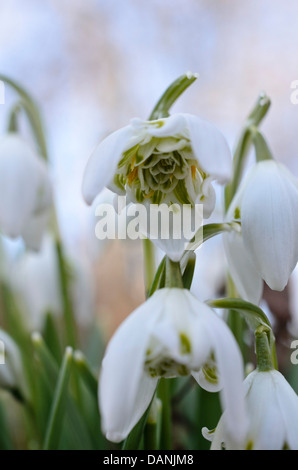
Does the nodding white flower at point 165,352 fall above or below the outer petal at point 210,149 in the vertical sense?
below

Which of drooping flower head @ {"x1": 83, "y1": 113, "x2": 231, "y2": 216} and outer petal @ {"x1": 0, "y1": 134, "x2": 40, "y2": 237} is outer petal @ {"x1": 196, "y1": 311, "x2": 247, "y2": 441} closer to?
drooping flower head @ {"x1": 83, "y1": 113, "x2": 231, "y2": 216}

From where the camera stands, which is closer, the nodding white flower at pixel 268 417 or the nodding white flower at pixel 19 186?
the nodding white flower at pixel 268 417

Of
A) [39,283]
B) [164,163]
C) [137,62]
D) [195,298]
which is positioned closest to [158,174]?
[164,163]

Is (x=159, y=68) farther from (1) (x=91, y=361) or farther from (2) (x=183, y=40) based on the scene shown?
Result: (1) (x=91, y=361)

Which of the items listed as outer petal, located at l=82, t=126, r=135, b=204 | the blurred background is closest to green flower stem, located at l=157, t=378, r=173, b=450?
outer petal, located at l=82, t=126, r=135, b=204

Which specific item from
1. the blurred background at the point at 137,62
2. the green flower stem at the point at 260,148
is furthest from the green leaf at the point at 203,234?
the blurred background at the point at 137,62

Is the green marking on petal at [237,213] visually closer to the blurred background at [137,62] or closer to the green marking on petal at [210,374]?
the green marking on petal at [210,374]

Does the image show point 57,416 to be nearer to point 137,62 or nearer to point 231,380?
point 231,380
